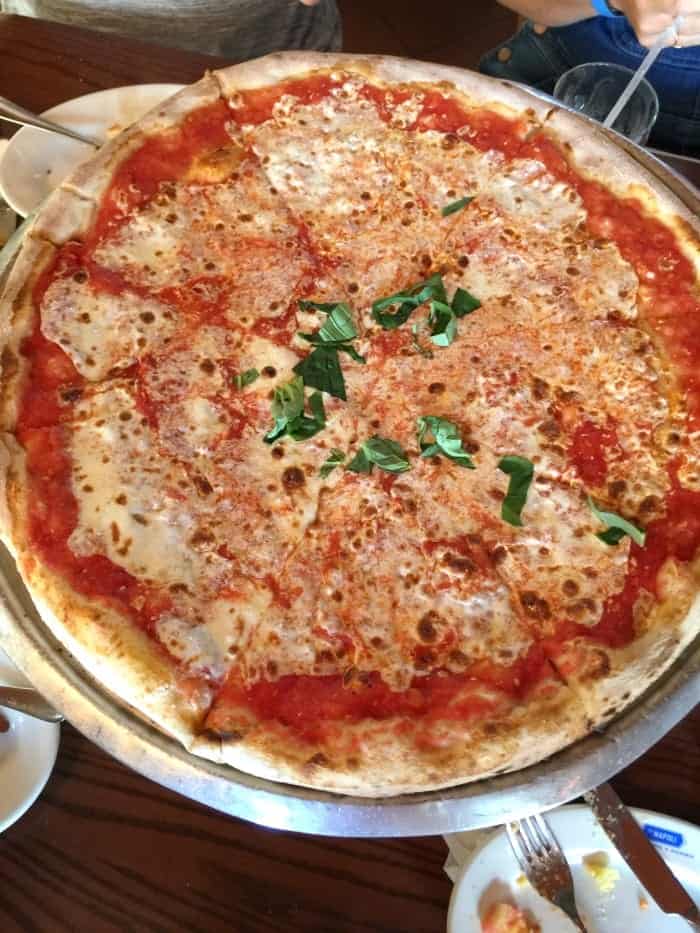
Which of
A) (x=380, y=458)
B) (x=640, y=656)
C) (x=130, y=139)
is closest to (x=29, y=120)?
(x=130, y=139)

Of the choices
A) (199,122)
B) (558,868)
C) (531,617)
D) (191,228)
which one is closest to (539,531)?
(531,617)

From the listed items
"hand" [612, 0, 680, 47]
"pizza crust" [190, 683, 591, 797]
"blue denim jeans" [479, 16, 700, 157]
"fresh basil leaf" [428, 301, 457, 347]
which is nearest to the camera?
"pizza crust" [190, 683, 591, 797]

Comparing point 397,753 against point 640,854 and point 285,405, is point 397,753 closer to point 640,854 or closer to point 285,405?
point 640,854

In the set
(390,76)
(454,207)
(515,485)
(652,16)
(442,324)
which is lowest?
(515,485)

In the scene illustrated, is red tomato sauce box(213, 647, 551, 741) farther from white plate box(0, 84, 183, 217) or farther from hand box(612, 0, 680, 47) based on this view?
hand box(612, 0, 680, 47)

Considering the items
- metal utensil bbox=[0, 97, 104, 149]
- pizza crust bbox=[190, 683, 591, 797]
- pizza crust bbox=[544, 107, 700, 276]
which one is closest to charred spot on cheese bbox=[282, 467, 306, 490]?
pizza crust bbox=[190, 683, 591, 797]

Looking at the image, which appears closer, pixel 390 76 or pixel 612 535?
pixel 612 535

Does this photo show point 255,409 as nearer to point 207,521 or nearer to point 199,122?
point 207,521
